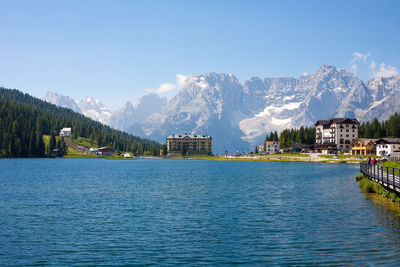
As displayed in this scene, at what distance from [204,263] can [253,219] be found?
1678cm

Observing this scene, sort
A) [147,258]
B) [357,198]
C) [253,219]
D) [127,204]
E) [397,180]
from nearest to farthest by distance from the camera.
A: 1. [147,258]
2. [253,219]
3. [397,180]
4. [127,204]
5. [357,198]

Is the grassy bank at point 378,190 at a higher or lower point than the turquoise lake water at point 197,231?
higher

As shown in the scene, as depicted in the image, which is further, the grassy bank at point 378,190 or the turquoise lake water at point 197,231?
the grassy bank at point 378,190

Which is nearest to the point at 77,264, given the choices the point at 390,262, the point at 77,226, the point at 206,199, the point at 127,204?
the point at 77,226

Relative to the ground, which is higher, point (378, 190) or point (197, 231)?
point (378, 190)

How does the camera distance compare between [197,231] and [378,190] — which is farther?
[378,190]

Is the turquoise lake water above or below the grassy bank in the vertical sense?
below

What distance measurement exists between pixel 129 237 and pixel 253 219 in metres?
14.2

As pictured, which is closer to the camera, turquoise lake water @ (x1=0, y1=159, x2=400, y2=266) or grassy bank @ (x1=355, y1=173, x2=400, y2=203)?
turquoise lake water @ (x1=0, y1=159, x2=400, y2=266)

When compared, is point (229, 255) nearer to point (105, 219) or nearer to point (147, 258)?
point (147, 258)

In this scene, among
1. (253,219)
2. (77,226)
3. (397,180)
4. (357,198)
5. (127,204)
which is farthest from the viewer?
(357,198)

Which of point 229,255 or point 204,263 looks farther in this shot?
point 229,255

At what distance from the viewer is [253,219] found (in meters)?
42.7

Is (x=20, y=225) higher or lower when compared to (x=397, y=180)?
lower
